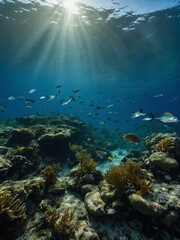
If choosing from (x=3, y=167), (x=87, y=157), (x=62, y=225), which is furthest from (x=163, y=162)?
(x=3, y=167)

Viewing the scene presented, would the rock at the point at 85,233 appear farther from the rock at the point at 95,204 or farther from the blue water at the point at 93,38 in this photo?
the blue water at the point at 93,38

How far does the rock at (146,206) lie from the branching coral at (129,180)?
14.8 inches

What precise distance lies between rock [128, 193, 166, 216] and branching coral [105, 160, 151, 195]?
38 centimetres

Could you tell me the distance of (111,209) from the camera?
5539mm

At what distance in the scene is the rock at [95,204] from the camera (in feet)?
17.6

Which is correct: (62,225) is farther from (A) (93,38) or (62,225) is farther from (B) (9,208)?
(A) (93,38)

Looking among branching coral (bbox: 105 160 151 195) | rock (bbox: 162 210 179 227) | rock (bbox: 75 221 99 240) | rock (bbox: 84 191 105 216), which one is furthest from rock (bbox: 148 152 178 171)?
rock (bbox: 75 221 99 240)

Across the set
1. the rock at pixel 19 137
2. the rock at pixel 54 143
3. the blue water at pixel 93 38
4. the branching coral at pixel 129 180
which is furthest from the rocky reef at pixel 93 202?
the blue water at pixel 93 38

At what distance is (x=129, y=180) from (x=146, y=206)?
1.14 metres

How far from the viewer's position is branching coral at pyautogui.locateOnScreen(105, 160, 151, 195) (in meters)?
5.70

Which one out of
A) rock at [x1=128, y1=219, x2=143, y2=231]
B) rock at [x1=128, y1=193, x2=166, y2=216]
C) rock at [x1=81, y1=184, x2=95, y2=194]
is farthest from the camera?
rock at [x1=81, y1=184, x2=95, y2=194]

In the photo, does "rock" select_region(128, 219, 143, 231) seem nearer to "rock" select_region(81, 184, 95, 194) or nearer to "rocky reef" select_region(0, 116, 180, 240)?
"rocky reef" select_region(0, 116, 180, 240)

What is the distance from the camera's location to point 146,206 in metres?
4.96

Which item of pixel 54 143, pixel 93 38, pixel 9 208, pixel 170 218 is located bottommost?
pixel 54 143
